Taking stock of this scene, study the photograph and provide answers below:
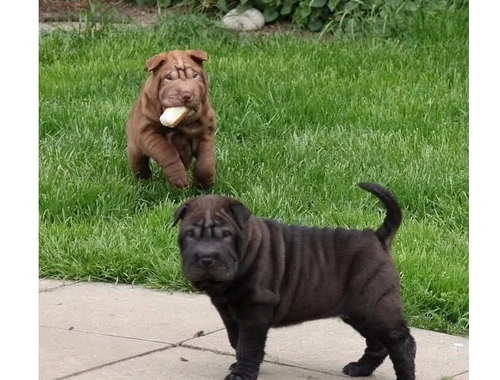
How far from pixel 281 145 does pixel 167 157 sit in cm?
122

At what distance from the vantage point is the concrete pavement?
482 centimetres

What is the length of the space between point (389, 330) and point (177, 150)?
330cm

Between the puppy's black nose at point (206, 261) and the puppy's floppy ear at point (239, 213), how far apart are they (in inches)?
9.2

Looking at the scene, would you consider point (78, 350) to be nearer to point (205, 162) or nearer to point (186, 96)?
point (186, 96)

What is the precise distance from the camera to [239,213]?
14.6 ft

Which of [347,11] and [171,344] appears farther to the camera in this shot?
[347,11]

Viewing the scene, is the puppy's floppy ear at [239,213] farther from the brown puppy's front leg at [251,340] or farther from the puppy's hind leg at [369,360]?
the puppy's hind leg at [369,360]

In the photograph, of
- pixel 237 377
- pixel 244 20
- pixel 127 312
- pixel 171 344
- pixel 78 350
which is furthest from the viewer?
pixel 244 20

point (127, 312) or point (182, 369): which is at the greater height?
point (182, 369)

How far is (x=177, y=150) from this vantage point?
760 cm

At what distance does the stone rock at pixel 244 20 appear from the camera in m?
12.1

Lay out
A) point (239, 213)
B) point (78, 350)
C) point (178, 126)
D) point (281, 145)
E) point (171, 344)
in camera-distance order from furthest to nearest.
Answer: point (281, 145), point (178, 126), point (171, 344), point (78, 350), point (239, 213)

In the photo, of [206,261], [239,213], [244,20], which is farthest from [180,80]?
[244,20]

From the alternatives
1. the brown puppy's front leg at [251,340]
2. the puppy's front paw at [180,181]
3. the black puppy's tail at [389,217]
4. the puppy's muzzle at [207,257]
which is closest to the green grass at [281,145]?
the puppy's front paw at [180,181]
